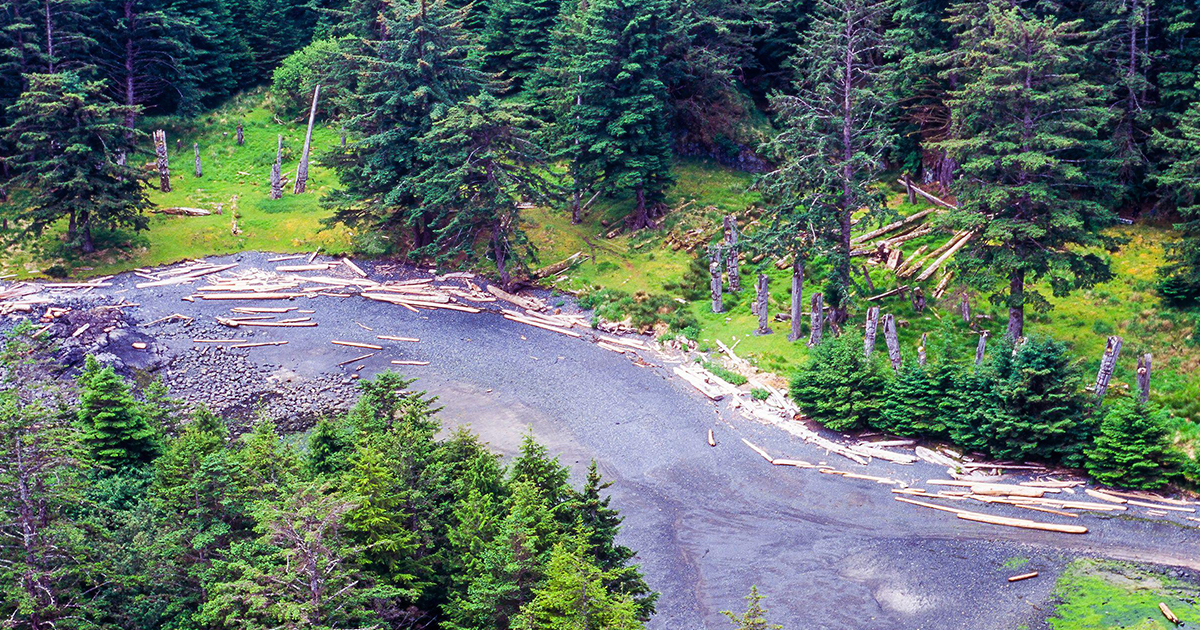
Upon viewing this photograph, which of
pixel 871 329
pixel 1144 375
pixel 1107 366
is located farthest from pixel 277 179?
pixel 1144 375

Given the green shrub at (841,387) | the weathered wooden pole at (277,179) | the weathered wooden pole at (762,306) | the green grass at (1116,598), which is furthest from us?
the weathered wooden pole at (277,179)

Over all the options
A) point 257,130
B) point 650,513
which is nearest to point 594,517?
point 650,513

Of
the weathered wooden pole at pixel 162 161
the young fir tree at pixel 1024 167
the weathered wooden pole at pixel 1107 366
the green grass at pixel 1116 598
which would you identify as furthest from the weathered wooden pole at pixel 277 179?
the green grass at pixel 1116 598

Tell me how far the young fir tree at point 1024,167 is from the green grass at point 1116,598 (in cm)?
1047

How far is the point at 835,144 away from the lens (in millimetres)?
34344

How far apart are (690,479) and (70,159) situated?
3174 centimetres

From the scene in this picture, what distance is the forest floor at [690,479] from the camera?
2250 centimetres

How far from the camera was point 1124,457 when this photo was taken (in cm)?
2556

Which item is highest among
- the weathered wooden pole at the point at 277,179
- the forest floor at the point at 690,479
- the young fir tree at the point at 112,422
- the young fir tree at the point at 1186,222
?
the young fir tree at the point at 1186,222

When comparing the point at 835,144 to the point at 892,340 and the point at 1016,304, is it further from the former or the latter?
the point at 1016,304

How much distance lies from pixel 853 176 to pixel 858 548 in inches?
590

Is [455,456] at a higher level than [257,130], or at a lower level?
lower

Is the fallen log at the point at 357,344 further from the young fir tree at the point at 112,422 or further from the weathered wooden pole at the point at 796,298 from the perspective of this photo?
the weathered wooden pole at the point at 796,298

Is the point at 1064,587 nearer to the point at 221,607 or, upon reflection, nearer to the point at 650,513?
the point at 650,513
